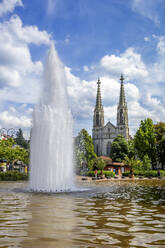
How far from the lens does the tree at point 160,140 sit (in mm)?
59688

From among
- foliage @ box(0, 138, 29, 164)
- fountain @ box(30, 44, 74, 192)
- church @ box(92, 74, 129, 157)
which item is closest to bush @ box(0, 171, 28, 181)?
foliage @ box(0, 138, 29, 164)

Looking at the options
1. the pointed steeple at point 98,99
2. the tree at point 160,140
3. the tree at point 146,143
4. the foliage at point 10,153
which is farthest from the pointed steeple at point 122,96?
the foliage at point 10,153

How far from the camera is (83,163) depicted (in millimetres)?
60594

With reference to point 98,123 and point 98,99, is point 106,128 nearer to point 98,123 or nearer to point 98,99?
point 98,123

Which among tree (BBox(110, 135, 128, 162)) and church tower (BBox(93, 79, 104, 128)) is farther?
church tower (BBox(93, 79, 104, 128))

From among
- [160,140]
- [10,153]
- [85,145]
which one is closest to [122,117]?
[85,145]

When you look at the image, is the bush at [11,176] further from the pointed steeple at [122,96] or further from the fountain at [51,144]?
the pointed steeple at [122,96]

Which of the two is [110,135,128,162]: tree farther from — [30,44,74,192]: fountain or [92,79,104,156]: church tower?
[30,44,74,192]: fountain

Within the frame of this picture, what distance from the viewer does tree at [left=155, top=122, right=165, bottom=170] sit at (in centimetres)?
5969

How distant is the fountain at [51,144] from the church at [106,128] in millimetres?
80986

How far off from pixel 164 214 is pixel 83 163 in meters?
52.7

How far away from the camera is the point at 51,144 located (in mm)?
17172

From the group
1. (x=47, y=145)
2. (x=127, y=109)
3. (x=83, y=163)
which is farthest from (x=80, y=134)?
(x=47, y=145)

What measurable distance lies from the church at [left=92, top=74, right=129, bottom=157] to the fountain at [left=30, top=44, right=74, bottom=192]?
8099 cm
